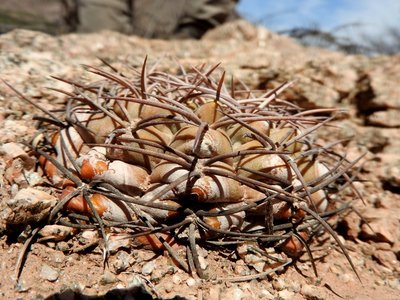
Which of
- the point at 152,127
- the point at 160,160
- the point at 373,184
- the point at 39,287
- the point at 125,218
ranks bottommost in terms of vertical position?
the point at 373,184

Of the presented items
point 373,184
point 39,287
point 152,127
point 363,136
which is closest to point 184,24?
point 363,136

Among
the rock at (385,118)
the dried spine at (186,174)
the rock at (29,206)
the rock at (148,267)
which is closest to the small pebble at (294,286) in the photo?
the dried spine at (186,174)

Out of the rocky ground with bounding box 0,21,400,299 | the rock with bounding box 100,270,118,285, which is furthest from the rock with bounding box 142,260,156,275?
the rock with bounding box 100,270,118,285

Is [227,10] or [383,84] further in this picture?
[227,10]

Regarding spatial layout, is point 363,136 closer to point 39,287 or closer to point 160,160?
point 160,160

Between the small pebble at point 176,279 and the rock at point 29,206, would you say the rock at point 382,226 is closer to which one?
the small pebble at point 176,279

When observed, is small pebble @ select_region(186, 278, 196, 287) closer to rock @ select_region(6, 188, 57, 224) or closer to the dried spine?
the dried spine
